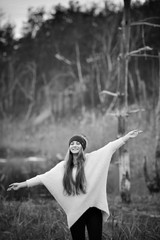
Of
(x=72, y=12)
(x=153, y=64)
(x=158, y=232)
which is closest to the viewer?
(x=158, y=232)

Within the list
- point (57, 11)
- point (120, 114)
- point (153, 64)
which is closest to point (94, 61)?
point (153, 64)

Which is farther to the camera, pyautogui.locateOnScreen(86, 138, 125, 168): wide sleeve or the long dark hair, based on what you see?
pyautogui.locateOnScreen(86, 138, 125, 168): wide sleeve

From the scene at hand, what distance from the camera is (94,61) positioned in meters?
19.8

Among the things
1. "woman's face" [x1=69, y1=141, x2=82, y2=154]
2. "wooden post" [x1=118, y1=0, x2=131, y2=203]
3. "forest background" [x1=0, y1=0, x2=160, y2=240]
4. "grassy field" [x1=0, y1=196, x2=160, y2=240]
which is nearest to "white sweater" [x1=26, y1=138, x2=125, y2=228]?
"woman's face" [x1=69, y1=141, x2=82, y2=154]

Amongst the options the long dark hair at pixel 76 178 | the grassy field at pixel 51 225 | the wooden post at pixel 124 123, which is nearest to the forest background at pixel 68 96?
the grassy field at pixel 51 225

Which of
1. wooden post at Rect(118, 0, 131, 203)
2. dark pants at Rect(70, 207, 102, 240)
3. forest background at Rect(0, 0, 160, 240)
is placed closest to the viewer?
dark pants at Rect(70, 207, 102, 240)

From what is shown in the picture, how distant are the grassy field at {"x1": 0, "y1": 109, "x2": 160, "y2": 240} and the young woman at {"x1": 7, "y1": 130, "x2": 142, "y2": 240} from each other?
3.58 ft

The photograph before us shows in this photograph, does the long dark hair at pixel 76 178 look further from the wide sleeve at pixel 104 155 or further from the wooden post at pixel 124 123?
the wooden post at pixel 124 123

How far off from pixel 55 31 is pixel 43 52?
63.4 inches

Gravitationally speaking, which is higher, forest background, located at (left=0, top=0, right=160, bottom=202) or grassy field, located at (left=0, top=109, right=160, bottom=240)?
forest background, located at (left=0, top=0, right=160, bottom=202)

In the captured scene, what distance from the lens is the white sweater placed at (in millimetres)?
3670

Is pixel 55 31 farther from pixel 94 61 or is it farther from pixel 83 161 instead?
pixel 83 161

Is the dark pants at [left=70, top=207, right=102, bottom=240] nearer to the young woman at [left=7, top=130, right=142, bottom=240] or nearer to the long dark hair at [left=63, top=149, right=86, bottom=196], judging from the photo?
the young woman at [left=7, top=130, right=142, bottom=240]

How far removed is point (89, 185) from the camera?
371 centimetres
